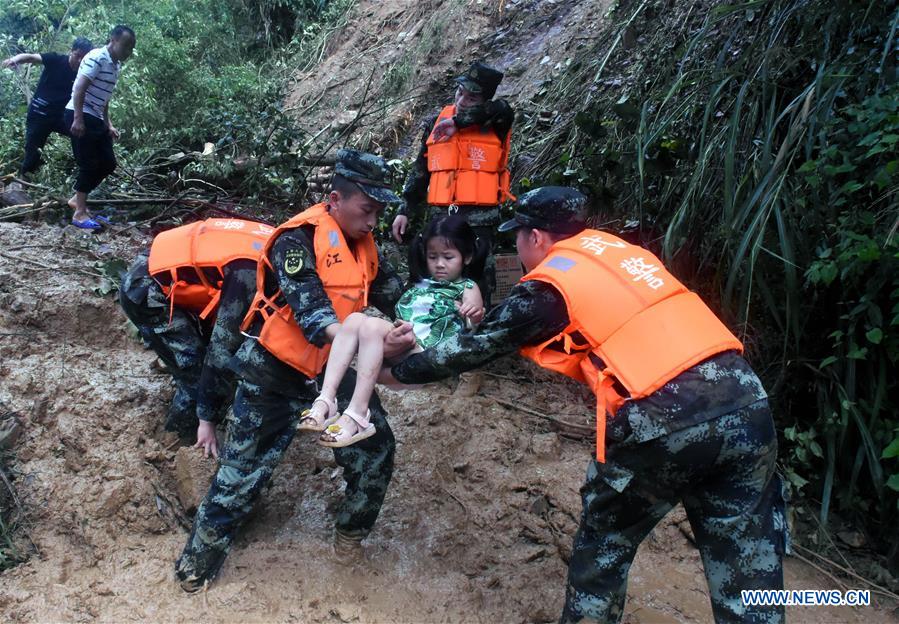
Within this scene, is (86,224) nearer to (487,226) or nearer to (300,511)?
(487,226)

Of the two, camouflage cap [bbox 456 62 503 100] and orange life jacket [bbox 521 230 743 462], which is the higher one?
camouflage cap [bbox 456 62 503 100]

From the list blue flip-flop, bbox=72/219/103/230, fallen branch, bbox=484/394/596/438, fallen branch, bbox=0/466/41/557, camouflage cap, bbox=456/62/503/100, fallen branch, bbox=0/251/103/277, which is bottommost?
fallen branch, bbox=0/466/41/557

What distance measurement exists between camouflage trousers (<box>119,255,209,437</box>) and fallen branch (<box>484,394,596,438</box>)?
182 centimetres

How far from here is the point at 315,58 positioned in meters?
10.9

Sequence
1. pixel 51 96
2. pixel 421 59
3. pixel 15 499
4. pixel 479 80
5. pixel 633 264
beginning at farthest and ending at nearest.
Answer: pixel 421 59 → pixel 51 96 → pixel 479 80 → pixel 15 499 → pixel 633 264

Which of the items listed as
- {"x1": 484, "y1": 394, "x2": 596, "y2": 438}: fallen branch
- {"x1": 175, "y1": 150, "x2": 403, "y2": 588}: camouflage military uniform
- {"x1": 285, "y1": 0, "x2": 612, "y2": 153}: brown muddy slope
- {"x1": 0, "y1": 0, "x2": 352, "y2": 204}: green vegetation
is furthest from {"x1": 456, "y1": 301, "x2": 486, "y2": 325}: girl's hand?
{"x1": 285, "y1": 0, "x2": 612, "y2": 153}: brown muddy slope

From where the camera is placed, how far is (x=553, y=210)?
8.14ft

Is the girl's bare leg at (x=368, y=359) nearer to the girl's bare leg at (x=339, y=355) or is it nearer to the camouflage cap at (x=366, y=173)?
the girl's bare leg at (x=339, y=355)

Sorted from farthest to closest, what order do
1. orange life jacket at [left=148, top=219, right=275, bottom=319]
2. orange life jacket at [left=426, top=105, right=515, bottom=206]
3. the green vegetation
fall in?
the green vegetation
orange life jacket at [left=426, top=105, right=515, bottom=206]
orange life jacket at [left=148, top=219, right=275, bottom=319]

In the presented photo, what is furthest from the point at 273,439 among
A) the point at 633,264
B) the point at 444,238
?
the point at 633,264

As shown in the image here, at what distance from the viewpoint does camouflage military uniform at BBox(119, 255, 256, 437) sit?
3422mm

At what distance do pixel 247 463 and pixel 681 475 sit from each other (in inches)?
70.9

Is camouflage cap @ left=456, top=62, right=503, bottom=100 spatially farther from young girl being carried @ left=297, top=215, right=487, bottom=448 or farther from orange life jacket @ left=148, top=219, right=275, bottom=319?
orange life jacket @ left=148, top=219, right=275, bottom=319

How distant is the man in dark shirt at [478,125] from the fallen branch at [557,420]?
64 cm
